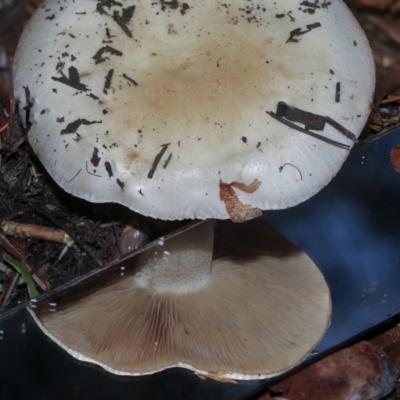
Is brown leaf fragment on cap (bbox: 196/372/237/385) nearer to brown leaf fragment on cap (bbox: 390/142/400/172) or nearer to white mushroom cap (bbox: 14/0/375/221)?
white mushroom cap (bbox: 14/0/375/221)

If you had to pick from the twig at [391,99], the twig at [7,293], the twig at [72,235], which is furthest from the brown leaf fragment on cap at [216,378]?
the twig at [391,99]

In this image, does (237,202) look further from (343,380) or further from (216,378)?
(343,380)

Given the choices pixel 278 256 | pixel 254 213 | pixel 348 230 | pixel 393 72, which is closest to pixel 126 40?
pixel 254 213

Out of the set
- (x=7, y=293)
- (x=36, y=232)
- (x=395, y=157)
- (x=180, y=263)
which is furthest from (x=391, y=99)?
(x=7, y=293)

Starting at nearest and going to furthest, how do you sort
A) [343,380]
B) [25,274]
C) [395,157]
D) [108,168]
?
[108,168]
[25,274]
[343,380]
[395,157]

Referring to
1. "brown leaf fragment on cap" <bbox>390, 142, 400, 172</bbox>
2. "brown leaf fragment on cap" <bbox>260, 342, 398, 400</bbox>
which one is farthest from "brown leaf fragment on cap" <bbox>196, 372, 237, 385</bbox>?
"brown leaf fragment on cap" <bbox>390, 142, 400, 172</bbox>
